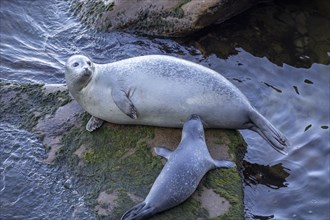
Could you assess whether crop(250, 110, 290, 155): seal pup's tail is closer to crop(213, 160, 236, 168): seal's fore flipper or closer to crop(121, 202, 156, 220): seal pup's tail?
crop(213, 160, 236, 168): seal's fore flipper

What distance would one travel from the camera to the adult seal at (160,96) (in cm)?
510

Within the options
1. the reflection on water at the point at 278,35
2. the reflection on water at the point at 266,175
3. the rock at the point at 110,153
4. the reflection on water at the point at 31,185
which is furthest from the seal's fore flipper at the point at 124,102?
the reflection on water at the point at 278,35

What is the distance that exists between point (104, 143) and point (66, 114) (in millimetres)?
553

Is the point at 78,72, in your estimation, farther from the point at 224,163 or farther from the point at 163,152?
the point at 224,163

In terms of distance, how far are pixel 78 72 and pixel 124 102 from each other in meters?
0.46

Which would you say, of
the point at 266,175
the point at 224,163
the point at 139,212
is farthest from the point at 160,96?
the point at 266,175

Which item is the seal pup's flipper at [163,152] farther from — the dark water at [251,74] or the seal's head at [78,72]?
the seal's head at [78,72]

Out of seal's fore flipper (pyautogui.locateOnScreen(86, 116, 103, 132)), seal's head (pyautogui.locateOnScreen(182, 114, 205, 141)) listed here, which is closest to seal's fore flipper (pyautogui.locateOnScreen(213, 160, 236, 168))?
seal's head (pyautogui.locateOnScreen(182, 114, 205, 141))

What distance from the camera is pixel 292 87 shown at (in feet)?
22.0

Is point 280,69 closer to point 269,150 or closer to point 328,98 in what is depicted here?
point 328,98

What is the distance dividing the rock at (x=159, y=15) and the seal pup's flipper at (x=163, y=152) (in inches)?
97.3

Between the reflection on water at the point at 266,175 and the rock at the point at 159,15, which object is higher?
the rock at the point at 159,15

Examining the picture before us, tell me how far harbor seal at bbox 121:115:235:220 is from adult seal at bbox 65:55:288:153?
200 mm

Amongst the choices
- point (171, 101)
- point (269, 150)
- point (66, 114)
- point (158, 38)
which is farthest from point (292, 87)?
point (66, 114)
